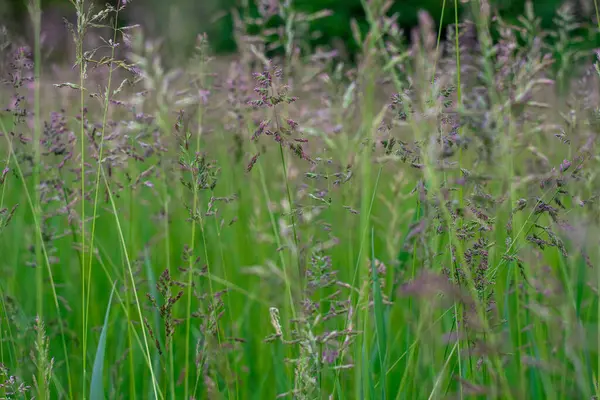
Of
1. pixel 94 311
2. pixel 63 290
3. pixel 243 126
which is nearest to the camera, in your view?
pixel 94 311

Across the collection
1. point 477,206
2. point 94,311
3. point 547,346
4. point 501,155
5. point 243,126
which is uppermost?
point 243,126

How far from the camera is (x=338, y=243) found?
1.59 meters

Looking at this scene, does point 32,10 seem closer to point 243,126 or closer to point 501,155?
point 243,126

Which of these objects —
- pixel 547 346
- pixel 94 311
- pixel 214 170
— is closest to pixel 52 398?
pixel 94 311

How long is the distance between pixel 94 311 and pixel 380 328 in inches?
45.1

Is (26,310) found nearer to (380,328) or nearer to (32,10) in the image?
(32,10)

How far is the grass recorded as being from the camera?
112 centimetres

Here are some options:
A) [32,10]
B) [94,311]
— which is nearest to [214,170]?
[32,10]

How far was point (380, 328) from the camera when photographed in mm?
1415

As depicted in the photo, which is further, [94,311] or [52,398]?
[94,311]

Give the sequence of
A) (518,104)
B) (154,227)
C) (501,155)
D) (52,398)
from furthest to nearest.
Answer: (154,227)
(52,398)
(518,104)
(501,155)

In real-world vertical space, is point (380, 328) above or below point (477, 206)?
below

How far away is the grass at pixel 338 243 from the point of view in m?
1.12

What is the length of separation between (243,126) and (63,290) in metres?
0.99
